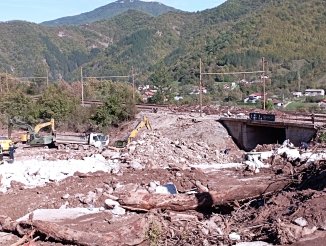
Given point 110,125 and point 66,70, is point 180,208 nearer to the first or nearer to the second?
point 110,125

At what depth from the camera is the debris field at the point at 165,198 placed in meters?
14.8

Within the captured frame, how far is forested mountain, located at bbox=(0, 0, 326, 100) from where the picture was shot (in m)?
82.2

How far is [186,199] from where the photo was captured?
17.1 metres

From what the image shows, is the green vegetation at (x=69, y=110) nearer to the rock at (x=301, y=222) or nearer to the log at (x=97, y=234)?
the log at (x=97, y=234)

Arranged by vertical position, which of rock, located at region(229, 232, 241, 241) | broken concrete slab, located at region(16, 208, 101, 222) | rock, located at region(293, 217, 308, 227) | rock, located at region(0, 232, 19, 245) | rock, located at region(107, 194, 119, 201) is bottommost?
rock, located at region(0, 232, 19, 245)

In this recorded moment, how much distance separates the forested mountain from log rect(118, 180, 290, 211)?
164 ft

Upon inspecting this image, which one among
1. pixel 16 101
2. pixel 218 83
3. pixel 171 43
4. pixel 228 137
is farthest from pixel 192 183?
pixel 171 43

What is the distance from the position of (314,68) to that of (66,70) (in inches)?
4297

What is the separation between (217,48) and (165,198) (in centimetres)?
8039

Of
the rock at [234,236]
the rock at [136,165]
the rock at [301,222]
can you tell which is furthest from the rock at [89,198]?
the rock at [301,222]

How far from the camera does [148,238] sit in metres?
15.1

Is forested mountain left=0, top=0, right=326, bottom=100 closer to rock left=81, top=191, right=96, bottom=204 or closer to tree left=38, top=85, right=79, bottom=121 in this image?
tree left=38, top=85, right=79, bottom=121

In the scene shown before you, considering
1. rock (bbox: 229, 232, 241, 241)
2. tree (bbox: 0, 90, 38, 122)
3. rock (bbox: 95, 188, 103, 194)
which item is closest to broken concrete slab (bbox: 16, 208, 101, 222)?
rock (bbox: 95, 188, 103, 194)

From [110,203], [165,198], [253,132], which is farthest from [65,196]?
[253,132]
